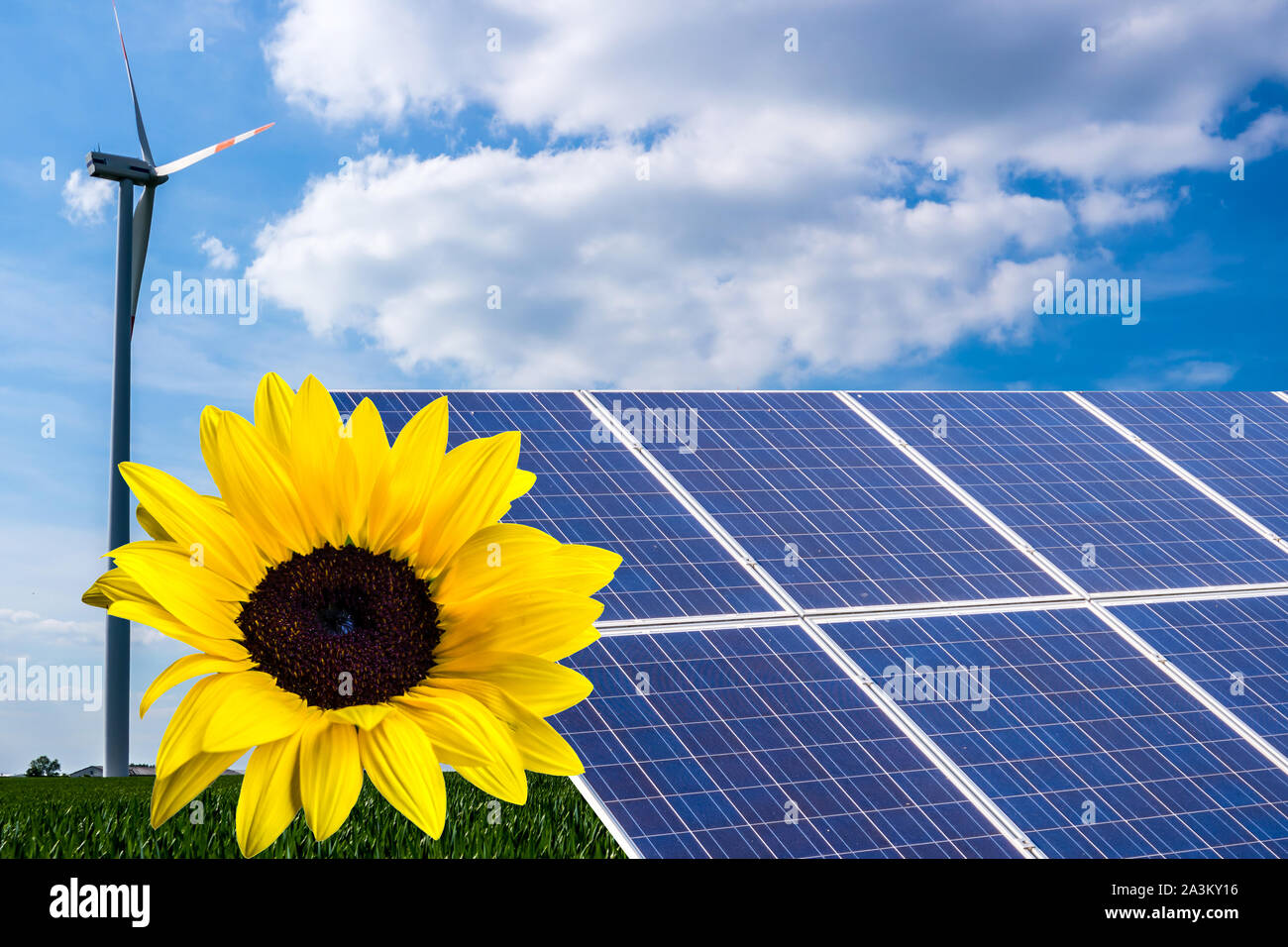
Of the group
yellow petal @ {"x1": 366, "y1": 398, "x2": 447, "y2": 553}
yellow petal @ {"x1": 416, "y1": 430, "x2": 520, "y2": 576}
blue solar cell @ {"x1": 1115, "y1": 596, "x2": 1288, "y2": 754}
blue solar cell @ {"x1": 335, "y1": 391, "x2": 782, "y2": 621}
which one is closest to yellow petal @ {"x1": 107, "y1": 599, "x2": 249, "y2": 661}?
yellow petal @ {"x1": 366, "y1": 398, "x2": 447, "y2": 553}

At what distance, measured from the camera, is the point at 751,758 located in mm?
9031

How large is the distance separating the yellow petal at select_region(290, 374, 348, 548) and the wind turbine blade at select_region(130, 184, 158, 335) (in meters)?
18.2

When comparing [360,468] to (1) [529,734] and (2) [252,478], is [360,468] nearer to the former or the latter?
(2) [252,478]

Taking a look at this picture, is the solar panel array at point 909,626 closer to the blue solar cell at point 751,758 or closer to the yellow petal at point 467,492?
the blue solar cell at point 751,758

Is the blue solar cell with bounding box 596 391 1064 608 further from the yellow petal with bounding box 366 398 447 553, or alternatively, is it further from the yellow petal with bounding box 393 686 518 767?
the yellow petal with bounding box 393 686 518 767

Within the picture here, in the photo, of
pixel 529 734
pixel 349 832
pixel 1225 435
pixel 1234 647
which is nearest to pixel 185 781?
pixel 529 734

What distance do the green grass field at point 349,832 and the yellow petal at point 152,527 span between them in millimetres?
3368

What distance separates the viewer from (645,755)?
8.87 meters

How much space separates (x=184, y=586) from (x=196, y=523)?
0.33m

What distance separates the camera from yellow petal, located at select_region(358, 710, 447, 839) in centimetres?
407

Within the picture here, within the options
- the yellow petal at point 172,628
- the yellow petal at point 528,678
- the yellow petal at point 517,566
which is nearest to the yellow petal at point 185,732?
the yellow petal at point 172,628
